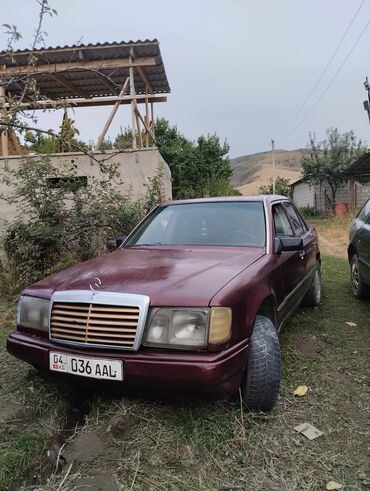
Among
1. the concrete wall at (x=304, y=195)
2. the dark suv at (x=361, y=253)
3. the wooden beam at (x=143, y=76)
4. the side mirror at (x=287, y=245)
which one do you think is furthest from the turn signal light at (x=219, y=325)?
the concrete wall at (x=304, y=195)

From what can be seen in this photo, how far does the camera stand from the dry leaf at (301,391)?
10.2 ft

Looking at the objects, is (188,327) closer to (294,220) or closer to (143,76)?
(294,220)

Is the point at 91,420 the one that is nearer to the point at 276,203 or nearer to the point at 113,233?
the point at 276,203

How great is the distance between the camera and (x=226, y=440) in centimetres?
251

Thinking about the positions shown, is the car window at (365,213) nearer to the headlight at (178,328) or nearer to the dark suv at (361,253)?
the dark suv at (361,253)

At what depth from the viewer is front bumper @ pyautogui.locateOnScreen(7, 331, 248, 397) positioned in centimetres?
233

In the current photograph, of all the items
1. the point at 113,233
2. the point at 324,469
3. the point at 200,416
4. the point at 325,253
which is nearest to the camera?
the point at 324,469

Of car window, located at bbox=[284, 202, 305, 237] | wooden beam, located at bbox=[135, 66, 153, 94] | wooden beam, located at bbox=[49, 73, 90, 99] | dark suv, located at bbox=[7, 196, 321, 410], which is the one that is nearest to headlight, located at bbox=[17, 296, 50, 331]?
dark suv, located at bbox=[7, 196, 321, 410]

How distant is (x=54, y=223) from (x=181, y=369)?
4914mm

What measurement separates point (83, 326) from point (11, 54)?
1.77 m

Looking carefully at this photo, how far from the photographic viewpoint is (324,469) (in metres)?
2.32

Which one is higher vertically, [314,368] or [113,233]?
[113,233]

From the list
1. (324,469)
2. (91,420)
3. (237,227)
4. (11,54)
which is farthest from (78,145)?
(324,469)

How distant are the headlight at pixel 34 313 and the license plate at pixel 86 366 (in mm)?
247
